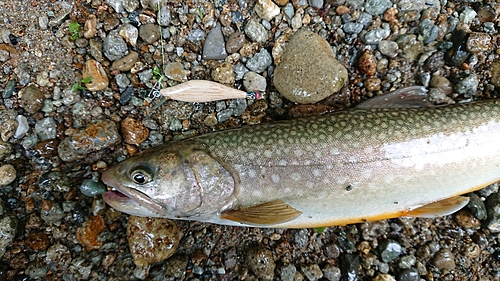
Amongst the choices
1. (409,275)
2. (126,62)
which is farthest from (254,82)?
(409,275)

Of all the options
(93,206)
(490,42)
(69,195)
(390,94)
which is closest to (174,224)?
(93,206)

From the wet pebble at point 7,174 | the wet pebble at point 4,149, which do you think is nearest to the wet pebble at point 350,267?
the wet pebble at point 7,174

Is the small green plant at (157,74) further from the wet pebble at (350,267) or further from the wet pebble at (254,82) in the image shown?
the wet pebble at (350,267)

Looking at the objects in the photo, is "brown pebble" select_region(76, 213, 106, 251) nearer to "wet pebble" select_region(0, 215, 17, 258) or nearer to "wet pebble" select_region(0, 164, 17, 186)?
"wet pebble" select_region(0, 215, 17, 258)

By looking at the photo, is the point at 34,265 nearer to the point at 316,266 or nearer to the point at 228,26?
the point at 316,266

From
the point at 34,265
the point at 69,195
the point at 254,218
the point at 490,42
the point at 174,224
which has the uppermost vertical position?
the point at 490,42

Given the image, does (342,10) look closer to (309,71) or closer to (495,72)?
(309,71)
